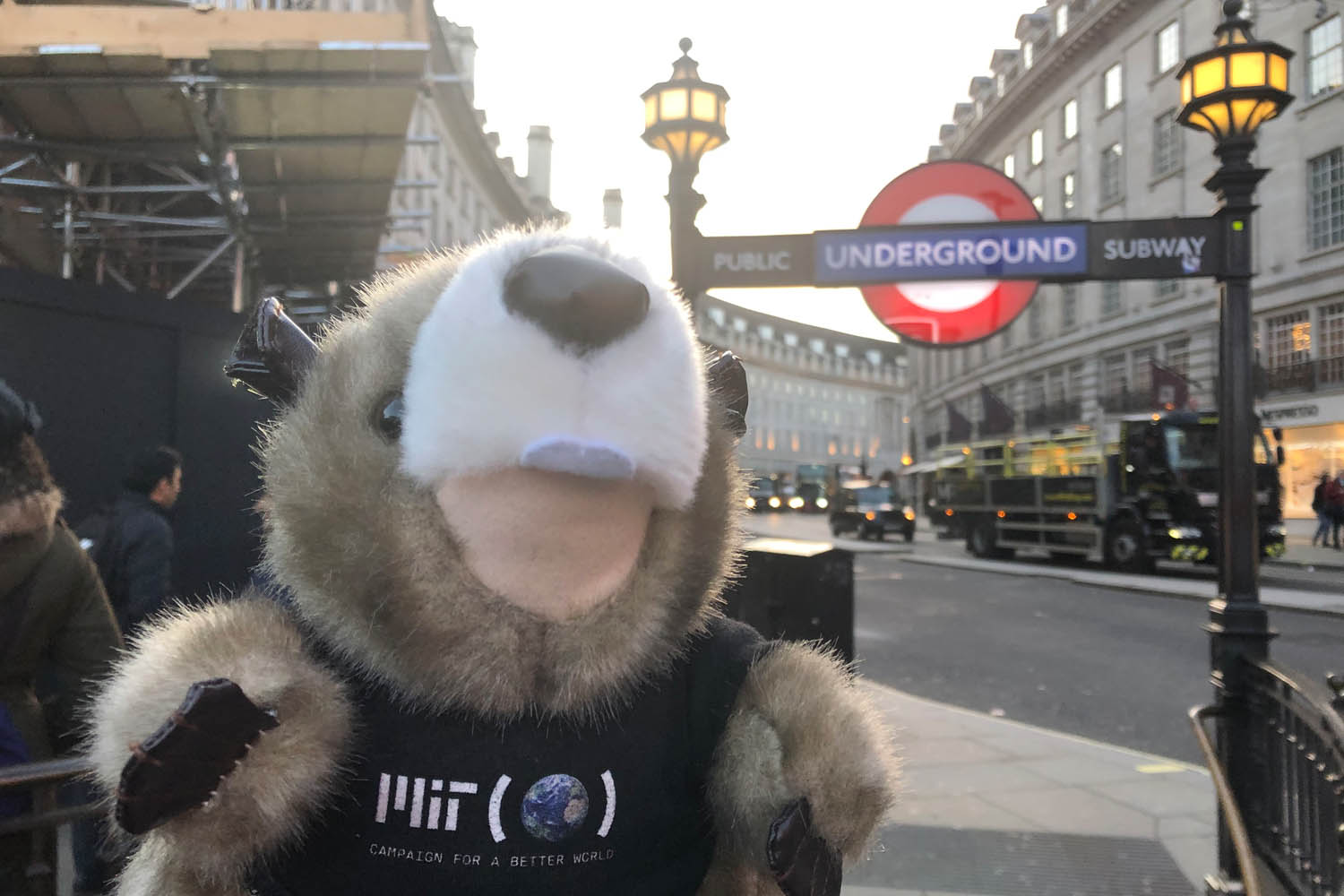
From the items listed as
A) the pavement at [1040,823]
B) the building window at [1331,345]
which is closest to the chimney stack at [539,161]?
the building window at [1331,345]

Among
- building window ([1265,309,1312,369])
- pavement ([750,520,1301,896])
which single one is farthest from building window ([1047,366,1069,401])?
pavement ([750,520,1301,896])

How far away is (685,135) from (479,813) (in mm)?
3008

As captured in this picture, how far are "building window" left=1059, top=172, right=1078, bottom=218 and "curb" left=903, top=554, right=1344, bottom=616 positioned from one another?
22.1 meters

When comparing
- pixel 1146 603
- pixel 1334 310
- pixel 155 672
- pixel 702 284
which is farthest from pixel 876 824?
pixel 1334 310

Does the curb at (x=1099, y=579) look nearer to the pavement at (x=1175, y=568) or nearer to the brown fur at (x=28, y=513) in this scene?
the pavement at (x=1175, y=568)

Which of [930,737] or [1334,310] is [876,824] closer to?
[930,737]

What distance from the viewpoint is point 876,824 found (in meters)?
1.23

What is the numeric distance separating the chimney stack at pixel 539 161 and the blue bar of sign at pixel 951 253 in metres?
40.6

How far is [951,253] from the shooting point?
3693 millimetres

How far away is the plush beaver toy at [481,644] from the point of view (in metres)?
1.08

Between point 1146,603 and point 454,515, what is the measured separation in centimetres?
1334

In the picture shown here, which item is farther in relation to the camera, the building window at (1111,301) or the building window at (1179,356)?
the building window at (1111,301)

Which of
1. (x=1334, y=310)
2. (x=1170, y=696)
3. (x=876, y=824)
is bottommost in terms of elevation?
(x=1170, y=696)

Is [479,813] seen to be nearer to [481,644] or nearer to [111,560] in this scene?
[481,644]
